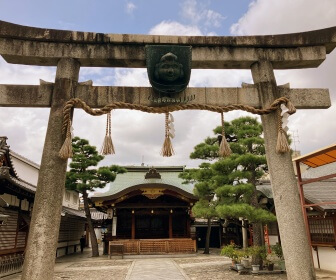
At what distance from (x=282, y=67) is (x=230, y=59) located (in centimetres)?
108

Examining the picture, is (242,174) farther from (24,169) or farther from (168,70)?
(24,169)

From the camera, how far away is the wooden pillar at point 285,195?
4301 millimetres

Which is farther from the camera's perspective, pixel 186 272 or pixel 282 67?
pixel 186 272

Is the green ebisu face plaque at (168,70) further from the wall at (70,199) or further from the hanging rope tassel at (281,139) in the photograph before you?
the wall at (70,199)

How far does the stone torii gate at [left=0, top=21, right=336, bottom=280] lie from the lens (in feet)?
14.2

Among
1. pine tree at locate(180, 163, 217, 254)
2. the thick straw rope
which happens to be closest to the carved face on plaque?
the thick straw rope

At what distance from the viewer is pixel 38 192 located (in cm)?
428

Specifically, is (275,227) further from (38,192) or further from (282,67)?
(38,192)

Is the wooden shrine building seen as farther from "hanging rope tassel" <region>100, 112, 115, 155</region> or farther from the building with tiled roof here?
"hanging rope tassel" <region>100, 112, 115, 155</region>

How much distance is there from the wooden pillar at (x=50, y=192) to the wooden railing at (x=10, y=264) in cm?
982

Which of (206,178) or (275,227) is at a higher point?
(206,178)

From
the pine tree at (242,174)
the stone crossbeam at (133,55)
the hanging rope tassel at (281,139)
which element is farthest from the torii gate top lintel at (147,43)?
the pine tree at (242,174)

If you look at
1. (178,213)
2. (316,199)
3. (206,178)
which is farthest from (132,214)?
(316,199)

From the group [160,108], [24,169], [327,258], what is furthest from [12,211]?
[327,258]
